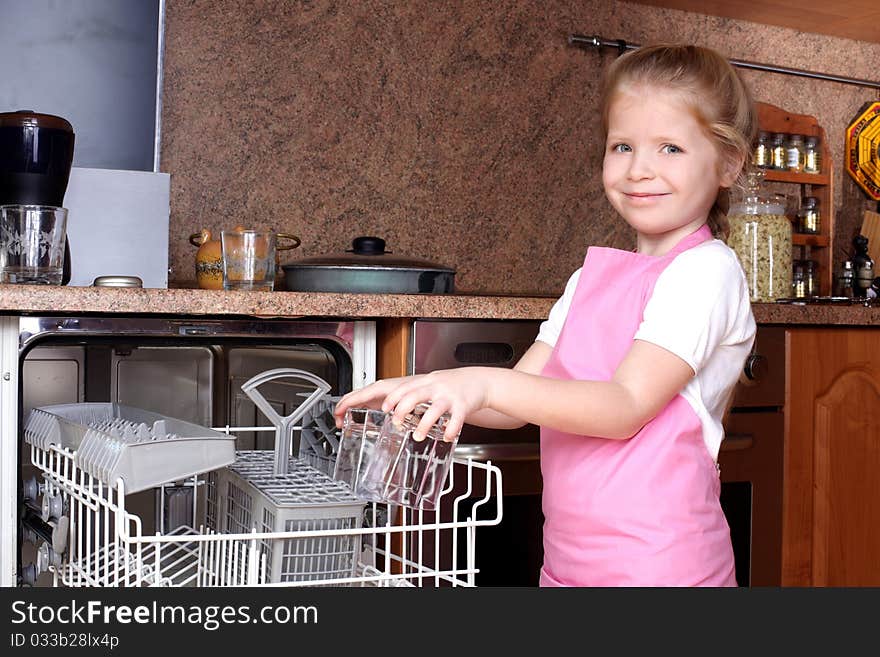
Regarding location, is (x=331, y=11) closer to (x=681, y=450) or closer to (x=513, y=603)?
(x=681, y=450)

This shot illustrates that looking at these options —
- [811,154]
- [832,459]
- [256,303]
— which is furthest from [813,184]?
[256,303]

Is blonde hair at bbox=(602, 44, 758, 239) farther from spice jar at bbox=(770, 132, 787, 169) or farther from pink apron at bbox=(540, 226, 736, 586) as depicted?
spice jar at bbox=(770, 132, 787, 169)

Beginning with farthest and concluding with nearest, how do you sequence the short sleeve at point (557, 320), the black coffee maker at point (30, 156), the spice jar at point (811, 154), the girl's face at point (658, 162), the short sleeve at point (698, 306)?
the spice jar at point (811, 154)
the black coffee maker at point (30, 156)
the short sleeve at point (557, 320)
the girl's face at point (658, 162)
the short sleeve at point (698, 306)

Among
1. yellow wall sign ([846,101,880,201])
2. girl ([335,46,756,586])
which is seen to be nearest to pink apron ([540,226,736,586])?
girl ([335,46,756,586])

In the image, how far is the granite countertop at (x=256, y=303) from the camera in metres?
1.21

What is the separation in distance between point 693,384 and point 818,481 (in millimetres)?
879

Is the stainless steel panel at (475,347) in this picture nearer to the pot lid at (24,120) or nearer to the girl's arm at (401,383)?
the girl's arm at (401,383)

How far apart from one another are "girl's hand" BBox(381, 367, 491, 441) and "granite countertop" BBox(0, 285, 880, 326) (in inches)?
23.1

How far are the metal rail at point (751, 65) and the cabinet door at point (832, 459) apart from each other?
2.78 feet

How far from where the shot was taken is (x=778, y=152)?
2.62 m

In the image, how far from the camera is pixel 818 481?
1.78m

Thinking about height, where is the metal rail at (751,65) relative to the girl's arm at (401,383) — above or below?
above

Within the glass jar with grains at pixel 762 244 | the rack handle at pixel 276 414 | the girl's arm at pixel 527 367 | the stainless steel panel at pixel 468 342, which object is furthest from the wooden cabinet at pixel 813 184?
the rack handle at pixel 276 414

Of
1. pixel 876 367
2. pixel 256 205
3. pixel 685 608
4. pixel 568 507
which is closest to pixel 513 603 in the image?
pixel 685 608
